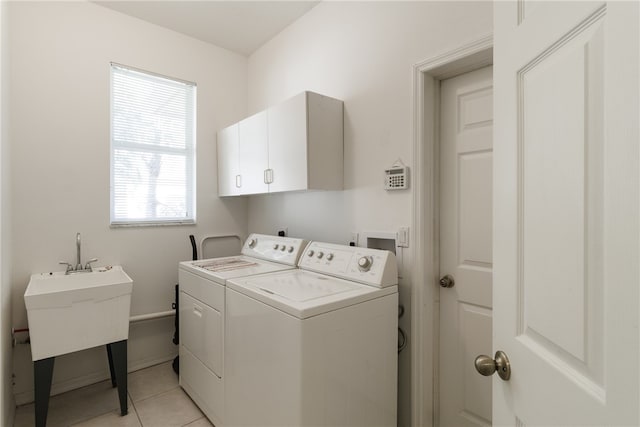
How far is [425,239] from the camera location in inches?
67.6

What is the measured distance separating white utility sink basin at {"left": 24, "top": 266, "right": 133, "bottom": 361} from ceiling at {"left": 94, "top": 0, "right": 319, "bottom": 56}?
2025 millimetres

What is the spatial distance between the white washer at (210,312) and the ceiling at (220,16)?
175 cm

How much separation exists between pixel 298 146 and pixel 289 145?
0.10 metres

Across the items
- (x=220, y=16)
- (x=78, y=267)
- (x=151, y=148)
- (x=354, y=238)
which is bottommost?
(x=78, y=267)

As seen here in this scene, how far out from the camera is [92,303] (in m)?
1.93

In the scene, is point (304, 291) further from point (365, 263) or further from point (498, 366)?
point (498, 366)

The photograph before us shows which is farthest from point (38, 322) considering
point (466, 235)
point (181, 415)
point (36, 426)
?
point (466, 235)

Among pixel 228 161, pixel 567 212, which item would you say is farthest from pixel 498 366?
pixel 228 161

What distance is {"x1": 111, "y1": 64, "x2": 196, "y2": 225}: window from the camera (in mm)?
2549

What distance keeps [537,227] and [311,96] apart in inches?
63.3

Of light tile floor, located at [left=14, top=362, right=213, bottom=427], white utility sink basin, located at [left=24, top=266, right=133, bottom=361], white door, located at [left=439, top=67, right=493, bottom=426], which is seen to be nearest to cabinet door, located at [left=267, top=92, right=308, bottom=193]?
white door, located at [left=439, top=67, right=493, bottom=426]

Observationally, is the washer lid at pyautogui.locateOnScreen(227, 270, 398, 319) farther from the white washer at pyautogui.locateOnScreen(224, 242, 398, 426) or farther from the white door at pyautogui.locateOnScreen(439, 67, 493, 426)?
the white door at pyautogui.locateOnScreen(439, 67, 493, 426)

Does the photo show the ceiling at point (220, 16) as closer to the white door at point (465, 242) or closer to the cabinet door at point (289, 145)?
the cabinet door at point (289, 145)

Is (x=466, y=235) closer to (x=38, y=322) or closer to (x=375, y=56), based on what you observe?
(x=375, y=56)
